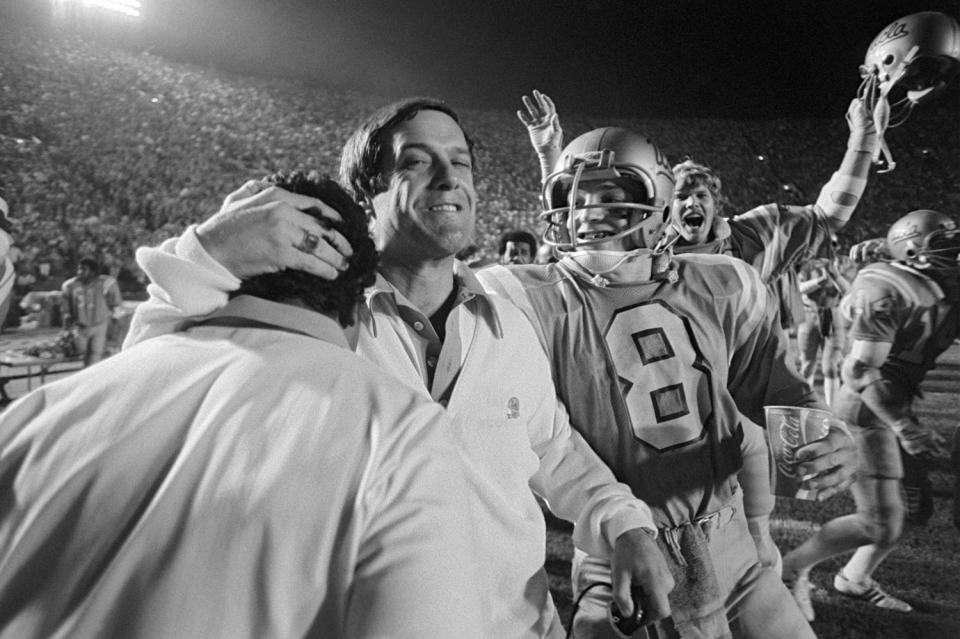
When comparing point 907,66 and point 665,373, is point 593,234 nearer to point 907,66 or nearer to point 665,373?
point 665,373

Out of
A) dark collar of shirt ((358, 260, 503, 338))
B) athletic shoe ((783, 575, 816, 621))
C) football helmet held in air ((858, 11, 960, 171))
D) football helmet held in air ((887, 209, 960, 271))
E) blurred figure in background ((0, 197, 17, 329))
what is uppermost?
football helmet held in air ((858, 11, 960, 171))

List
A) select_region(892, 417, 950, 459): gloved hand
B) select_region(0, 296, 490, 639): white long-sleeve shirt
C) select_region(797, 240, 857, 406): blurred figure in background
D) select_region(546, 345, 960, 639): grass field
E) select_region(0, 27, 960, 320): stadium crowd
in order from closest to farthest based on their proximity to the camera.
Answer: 1. select_region(0, 296, 490, 639): white long-sleeve shirt
2. select_region(546, 345, 960, 639): grass field
3. select_region(892, 417, 950, 459): gloved hand
4. select_region(0, 27, 960, 320): stadium crowd
5. select_region(797, 240, 857, 406): blurred figure in background

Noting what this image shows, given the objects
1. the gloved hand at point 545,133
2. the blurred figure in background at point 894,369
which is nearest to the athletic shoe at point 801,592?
the blurred figure in background at point 894,369

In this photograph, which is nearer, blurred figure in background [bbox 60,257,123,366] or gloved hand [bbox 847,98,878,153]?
gloved hand [bbox 847,98,878,153]

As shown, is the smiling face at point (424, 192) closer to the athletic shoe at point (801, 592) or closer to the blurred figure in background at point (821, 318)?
the athletic shoe at point (801, 592)

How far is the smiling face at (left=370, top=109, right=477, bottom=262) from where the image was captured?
1264 mm

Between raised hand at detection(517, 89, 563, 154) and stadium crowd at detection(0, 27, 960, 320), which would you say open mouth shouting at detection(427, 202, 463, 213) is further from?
stadium crowd at detection(0, 27, 960, 320)

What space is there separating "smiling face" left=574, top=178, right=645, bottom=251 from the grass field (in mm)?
1343

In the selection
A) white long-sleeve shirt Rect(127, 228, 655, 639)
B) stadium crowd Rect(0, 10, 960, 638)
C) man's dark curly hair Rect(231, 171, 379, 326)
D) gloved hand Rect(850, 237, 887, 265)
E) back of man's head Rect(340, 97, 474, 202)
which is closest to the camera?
stadium crowd Rect(0, 10, 960, 638)

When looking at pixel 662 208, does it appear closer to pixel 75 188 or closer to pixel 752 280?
pixel 752 280

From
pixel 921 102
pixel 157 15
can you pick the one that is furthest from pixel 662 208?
pixel 157 15

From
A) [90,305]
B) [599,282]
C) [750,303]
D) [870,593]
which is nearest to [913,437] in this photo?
→ [870,593]

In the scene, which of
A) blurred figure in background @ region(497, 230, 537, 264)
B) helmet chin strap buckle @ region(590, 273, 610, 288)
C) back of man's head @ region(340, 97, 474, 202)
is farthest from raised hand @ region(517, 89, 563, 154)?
blurred figure in background @ region(497, 230, 537, 264)

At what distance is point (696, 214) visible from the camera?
2.15 m
